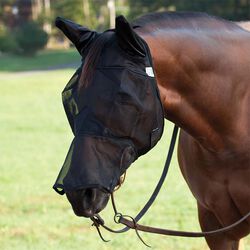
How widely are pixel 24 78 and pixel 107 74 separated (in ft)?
84.7

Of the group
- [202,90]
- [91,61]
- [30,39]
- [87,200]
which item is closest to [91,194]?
[87,200]

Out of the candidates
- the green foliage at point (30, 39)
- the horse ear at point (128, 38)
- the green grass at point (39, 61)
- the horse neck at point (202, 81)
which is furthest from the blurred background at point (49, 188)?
the green foliage at point (30, 39)

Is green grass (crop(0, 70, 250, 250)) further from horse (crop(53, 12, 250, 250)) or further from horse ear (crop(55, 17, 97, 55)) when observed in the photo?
horse ear (crop(55, 17, 97, 55))

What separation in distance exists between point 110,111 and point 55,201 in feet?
15.8

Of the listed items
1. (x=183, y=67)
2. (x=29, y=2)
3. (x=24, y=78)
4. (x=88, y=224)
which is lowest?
(x=29, y=2)

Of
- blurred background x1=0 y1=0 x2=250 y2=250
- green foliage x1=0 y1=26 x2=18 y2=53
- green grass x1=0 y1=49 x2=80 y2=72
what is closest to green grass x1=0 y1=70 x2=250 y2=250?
blurred background x1=0 y1=0 x2=250 y2=250

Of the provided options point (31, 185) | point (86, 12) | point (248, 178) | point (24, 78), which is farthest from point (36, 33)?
point (248, 178)

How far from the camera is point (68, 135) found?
1270 centimetres

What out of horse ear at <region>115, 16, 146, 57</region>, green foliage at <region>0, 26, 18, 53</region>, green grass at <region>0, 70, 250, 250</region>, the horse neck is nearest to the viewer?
horse ear at <region>115, 16, 146, 57</region>

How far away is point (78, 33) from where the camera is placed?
2.75 metres

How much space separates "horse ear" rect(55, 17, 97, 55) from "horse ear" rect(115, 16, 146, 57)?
167 mm

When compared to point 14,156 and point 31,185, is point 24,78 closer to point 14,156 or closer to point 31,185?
point 14,156

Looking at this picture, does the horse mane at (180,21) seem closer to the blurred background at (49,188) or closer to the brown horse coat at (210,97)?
the brown horse coat at (210,97)

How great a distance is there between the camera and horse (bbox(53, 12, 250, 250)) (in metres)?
2.66
